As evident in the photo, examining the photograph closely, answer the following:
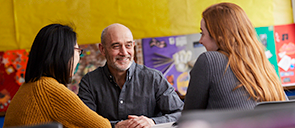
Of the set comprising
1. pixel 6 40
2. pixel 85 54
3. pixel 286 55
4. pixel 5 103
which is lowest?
pixel 5 103

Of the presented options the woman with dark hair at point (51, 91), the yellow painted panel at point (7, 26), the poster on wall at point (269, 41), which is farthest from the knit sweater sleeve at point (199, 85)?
the yellow painted panel at point (7, 26)

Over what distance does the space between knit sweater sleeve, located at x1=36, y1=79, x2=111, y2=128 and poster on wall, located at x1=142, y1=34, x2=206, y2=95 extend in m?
1.81

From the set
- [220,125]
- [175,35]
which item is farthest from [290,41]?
[220,125]

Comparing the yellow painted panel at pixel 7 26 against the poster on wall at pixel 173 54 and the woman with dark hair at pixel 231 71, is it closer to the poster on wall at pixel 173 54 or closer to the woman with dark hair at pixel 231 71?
the poster on wall at pixel 173 54

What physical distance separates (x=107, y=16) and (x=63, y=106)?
6.59 ft

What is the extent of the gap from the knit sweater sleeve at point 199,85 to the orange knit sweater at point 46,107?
0.49 meters

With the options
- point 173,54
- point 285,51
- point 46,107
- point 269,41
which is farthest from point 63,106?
point 285,51

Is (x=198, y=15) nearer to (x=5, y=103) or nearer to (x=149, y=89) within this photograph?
(x=149, y=89)

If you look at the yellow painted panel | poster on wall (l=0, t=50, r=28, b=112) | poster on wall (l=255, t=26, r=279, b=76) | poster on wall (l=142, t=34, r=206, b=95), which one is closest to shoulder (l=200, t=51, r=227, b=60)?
poster on wall (l=142, t=34, r=206, b=95)

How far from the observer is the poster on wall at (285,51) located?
2.97 m

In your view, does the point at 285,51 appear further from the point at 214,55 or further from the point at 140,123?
the point at 214,55

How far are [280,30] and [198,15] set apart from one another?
37.3 inches

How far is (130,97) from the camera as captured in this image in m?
1.96

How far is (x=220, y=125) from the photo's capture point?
58 cm
